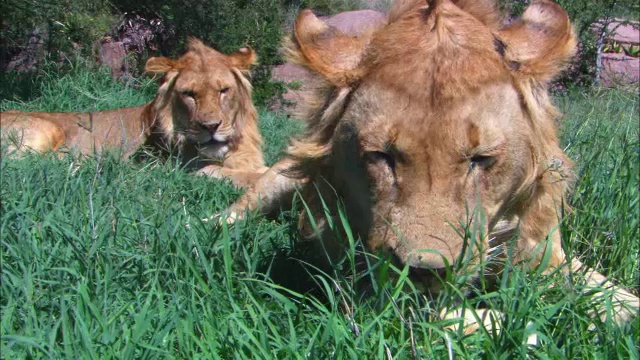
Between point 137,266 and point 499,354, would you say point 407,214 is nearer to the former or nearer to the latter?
point 499,354

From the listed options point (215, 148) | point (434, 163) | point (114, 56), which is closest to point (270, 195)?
point (434, 163)

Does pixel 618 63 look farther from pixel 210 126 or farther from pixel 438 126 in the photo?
pixel 438 126

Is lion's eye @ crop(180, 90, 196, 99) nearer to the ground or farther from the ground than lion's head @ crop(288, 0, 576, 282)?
nearer to the ground

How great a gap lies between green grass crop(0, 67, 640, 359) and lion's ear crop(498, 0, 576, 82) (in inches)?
29.1

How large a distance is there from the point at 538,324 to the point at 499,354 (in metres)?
0.14

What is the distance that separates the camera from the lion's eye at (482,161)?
251 centimetres

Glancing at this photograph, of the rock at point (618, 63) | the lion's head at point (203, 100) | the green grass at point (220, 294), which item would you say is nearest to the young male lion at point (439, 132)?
the green grass at point (220, 294)

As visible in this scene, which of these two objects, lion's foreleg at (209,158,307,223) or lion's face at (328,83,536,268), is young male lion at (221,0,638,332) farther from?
lion's foreleg at (209,158,307,223)

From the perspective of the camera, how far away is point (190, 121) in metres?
6.82

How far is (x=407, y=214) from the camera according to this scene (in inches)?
96.4

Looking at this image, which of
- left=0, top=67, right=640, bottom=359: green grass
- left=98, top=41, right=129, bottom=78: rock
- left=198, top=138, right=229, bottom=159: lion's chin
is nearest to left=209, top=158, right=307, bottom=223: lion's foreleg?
left=0, top=67, right=640, bottom=359: green grass

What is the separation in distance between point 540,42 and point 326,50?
0.79 metres

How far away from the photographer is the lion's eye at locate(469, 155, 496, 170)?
251 cm

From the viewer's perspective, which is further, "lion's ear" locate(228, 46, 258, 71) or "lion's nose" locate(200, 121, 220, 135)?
"lion's ear" locate(228, 46, 258, 71)
